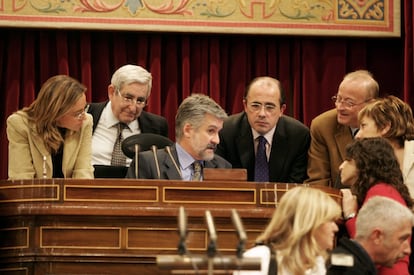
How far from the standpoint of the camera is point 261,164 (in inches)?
269

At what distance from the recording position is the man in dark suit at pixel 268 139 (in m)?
6.81

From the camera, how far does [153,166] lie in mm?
6074

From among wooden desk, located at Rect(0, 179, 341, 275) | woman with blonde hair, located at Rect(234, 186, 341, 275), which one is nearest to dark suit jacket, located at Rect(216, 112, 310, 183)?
wooden desk, located at Rect(0, 179, 341, 275)

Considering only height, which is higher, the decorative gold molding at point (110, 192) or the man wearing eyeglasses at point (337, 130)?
the man wearing eyeglasses at point (337, 130)

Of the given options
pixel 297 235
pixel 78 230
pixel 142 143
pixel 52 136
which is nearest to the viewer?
pixel 297 235

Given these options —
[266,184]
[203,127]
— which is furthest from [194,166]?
[266,184]

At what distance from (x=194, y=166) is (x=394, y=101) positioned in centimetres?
127

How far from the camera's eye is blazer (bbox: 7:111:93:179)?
6.03 m

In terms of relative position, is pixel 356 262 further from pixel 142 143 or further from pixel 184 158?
pixel 142 143

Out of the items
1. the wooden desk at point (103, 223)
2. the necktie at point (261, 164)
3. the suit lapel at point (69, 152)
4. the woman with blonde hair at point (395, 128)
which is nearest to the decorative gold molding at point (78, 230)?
the wooden desk at point (103, 223)

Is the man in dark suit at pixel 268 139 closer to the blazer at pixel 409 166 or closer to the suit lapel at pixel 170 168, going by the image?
the suit lapel at pixel 170 168

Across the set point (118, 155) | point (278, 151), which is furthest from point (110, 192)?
point (278, 151)

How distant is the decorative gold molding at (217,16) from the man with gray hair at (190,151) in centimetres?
206

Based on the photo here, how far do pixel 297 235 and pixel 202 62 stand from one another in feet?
14.9
